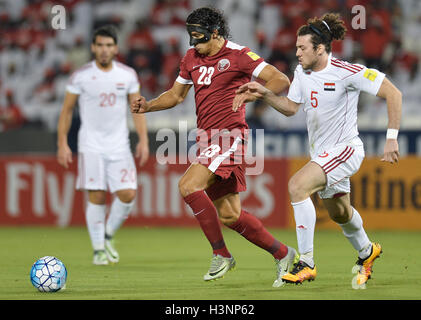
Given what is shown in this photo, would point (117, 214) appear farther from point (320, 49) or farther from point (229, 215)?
point (320, 49)

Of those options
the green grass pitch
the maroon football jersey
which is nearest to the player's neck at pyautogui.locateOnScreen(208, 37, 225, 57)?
the maroon football jersey

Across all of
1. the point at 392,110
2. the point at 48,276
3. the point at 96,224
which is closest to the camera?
the point at 48,276

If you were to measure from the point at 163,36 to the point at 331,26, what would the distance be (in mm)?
9850

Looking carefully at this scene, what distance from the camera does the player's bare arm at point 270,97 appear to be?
6133 millimetres

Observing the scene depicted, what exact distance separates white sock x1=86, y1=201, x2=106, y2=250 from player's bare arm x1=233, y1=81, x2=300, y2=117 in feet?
9.90

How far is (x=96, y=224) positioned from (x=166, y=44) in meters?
7.97

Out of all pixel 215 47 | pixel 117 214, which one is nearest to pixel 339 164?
pixel 215 47

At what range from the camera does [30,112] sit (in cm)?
1555

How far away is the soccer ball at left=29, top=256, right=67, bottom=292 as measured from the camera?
6.27m

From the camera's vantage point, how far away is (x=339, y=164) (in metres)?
6.56

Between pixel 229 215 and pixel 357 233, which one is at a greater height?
pixel 229 215
